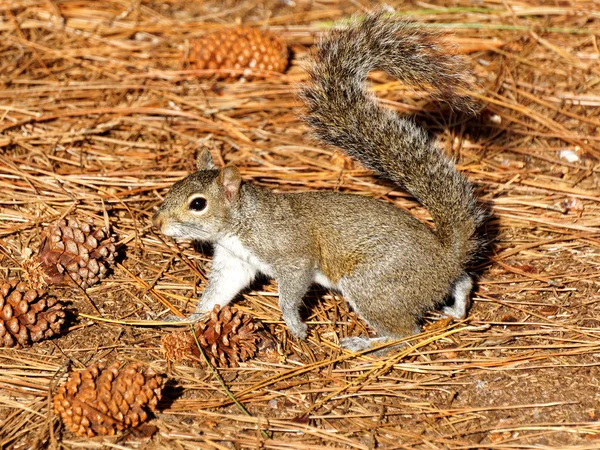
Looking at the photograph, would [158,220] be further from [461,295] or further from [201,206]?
[461,295]

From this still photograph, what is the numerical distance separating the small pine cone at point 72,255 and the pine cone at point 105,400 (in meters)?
0.82

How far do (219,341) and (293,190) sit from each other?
3.85 feet

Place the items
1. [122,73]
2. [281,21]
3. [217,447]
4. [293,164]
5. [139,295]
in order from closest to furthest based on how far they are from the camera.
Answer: [217,447], [139,295], [293,164], [122,73], [281,21]

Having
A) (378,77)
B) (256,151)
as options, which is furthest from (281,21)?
(256,151)

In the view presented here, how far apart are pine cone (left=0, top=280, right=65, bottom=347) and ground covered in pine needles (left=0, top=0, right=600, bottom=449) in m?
0.06

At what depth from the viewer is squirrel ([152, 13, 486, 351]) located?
308cm

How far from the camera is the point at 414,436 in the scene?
2.57 metres

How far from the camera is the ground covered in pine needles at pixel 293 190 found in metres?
2.67

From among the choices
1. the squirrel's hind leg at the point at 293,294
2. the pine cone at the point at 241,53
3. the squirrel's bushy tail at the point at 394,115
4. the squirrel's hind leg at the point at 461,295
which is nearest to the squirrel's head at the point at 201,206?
the squirrel's hind leg at the point at 293,294

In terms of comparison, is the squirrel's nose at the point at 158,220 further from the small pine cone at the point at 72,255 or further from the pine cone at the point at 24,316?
the pine cone at the point at 24,316

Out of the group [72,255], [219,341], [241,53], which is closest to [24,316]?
[72,255]

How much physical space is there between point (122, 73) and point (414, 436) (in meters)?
3.04

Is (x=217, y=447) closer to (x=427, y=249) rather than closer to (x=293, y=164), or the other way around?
(x=427, y=249)

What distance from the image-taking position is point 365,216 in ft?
10.4
